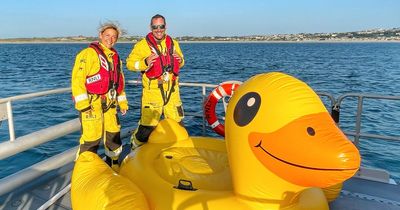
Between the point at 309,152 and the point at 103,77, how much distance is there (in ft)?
7.34

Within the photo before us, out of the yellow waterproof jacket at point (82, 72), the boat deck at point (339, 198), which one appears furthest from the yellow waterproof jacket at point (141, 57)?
the boat deck at point (339, 198)

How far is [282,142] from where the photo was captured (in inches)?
92.2

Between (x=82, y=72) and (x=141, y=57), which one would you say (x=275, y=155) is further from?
(x=141, y=57)

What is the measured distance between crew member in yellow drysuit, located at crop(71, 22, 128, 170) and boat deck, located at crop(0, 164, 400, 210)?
1.92 ft

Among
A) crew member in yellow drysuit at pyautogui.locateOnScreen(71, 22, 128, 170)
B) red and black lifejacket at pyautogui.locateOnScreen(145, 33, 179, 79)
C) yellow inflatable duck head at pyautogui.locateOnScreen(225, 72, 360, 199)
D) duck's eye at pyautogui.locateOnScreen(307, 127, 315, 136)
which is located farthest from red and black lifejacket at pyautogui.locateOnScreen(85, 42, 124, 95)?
duck's eye at pyautogui.locateOnScreen(307, 127, 315, 136)

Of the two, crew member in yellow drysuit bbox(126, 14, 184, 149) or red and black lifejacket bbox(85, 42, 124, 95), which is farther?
crew member in yellow drysuit bbox(126, 14, 184, 149)

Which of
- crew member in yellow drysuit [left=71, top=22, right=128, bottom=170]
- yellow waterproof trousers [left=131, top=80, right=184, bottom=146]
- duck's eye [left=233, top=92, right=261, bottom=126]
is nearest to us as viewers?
duck's eye [left=233, top=92, right=261, bottom=126]

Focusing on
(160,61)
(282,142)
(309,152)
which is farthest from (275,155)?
(160,61)

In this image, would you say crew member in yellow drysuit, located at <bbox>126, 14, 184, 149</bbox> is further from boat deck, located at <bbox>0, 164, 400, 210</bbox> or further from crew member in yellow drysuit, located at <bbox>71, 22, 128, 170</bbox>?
boat deck, located at <bbox>0, 164, 400, 210</bbox>

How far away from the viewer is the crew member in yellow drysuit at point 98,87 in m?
3.52

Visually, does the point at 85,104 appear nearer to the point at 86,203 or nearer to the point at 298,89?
the point at 86,203

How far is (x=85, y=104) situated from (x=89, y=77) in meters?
0.28

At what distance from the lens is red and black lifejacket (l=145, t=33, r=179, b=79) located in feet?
14.0

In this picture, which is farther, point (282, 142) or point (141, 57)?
point (141, 57)
